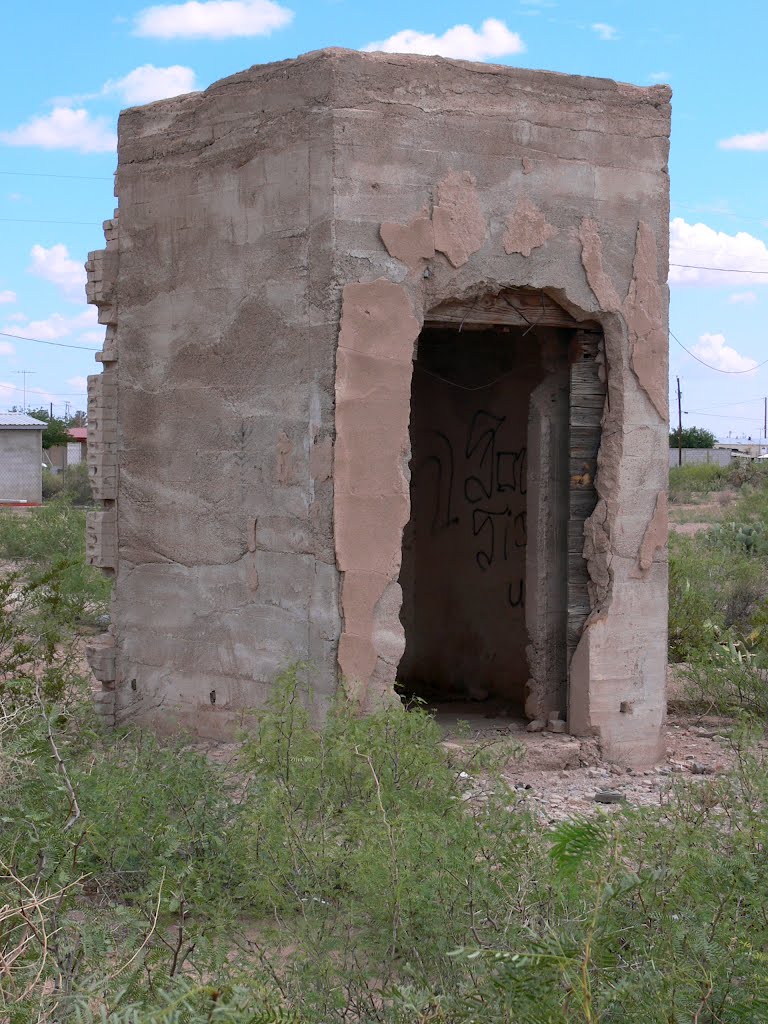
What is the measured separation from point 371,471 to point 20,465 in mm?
26267

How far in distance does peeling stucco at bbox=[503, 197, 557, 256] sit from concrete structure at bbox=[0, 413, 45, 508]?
25.7 m

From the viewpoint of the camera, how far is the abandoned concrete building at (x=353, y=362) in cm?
627

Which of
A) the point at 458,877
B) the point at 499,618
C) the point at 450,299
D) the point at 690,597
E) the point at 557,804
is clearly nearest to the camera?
the point at 458,877

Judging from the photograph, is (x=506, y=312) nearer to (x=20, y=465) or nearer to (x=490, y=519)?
(x=490, y=519)

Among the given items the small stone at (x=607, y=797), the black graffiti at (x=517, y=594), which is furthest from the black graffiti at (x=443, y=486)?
the small stone at (x=607, y=797)

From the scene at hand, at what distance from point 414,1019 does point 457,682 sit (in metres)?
6.35

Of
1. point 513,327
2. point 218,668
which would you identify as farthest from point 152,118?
point 218,668

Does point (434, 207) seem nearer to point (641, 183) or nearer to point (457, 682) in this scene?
point (641, 183)

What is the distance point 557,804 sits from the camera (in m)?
6.07

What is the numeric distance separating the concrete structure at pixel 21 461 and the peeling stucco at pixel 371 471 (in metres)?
25.7

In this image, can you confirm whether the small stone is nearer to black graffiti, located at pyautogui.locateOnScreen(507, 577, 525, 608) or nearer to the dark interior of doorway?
the dark interior of doorway

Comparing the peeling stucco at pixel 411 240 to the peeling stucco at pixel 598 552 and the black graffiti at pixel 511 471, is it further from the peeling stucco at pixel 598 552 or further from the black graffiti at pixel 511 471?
the black graffiti at pixel 511 471

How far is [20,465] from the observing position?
3083cm

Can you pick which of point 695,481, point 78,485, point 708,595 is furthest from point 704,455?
point 708,595
